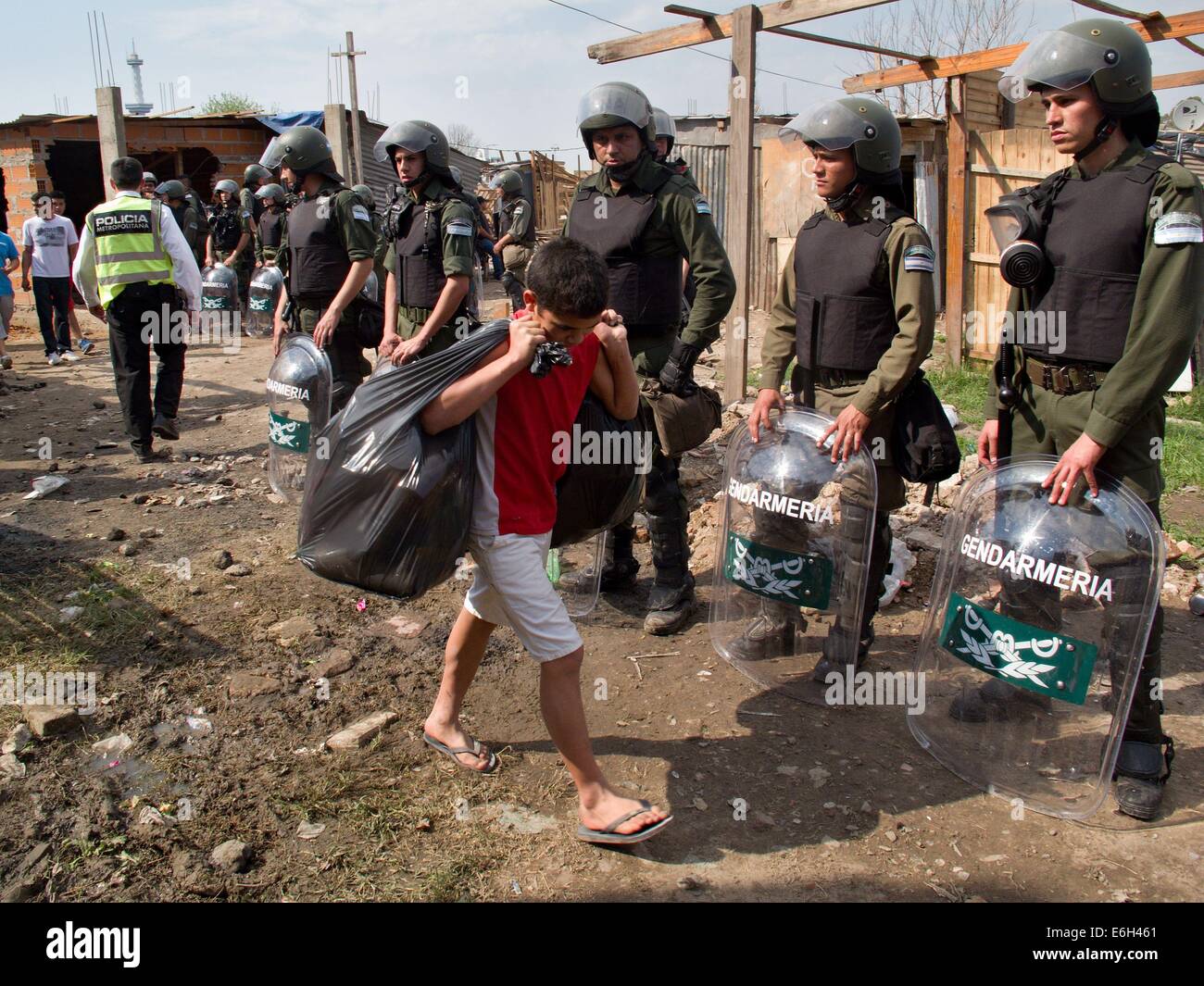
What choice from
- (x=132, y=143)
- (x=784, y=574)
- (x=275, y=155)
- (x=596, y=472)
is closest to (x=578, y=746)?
(x=596, y=472)

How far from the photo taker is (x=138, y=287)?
22.0ft

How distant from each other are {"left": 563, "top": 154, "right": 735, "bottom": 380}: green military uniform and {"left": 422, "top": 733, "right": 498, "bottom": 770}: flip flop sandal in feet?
5.89

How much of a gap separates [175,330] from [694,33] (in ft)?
14.0

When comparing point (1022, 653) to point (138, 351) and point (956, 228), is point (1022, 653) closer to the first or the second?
point (138, 351)

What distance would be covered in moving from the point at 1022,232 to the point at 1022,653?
1259mm

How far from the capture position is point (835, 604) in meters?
3.56

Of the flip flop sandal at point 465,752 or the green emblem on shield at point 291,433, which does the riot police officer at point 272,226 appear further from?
the flip flop sandal at point 465,752

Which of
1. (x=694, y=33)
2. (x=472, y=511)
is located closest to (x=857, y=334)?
(x=472, y=511)

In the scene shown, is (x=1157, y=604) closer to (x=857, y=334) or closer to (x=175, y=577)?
(x=857, y=334)

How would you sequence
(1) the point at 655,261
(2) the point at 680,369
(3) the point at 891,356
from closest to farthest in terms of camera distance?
(3) the point at 891,356 < (2) the point at 680,369 < (1) the point at 655,261

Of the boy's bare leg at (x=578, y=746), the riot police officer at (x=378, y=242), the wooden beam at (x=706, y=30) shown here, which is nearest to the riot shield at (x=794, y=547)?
the boy's bare leg at (x=578, y=746)

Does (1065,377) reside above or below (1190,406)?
above

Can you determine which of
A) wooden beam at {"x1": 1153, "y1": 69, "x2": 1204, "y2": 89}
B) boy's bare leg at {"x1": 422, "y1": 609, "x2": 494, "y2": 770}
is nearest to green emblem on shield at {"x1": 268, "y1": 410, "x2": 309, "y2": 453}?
boy's bare leg at {"x1": 422, "y1": 609, "x2": 494, "y2": 770}
